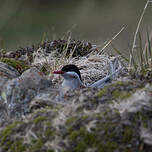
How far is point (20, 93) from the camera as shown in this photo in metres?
4.63

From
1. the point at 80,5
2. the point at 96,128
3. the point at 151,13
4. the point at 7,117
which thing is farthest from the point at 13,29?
the point at 96,128

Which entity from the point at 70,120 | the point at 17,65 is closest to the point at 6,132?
the point at 70,120

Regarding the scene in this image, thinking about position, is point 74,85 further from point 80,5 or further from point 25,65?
point 80,5

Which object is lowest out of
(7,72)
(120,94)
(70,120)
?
(70,120)

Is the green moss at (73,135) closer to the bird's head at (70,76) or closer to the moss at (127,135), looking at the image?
the moss at (127,135)

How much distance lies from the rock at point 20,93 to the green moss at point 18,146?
2.39 feet

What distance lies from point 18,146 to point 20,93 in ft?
3.07

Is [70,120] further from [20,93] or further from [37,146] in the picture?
[20,93]

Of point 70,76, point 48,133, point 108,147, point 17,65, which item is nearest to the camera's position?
point 108,147

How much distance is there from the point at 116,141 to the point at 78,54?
4.29m

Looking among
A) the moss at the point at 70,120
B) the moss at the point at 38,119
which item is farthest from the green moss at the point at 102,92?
the moss at the point at 38,119

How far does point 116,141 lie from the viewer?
355 cm

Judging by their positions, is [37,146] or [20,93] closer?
[37,146]

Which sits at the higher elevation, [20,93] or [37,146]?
[20,93]
